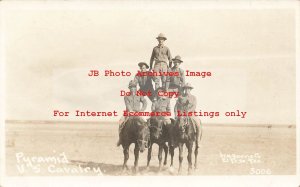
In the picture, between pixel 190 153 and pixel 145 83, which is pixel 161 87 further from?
pixel 190 153

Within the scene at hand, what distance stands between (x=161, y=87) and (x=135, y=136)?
70 centimetres

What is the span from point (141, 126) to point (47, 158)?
49.4 inches

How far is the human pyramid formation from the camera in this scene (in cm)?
638

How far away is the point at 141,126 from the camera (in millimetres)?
6230

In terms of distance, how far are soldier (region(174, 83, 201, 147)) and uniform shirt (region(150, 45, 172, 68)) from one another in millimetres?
418

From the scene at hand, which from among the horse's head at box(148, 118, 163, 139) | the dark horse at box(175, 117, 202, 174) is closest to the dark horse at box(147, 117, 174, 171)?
the horse's head at box(148, 118, 163, 139)

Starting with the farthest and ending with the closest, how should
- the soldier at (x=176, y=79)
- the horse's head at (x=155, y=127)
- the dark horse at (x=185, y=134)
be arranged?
the soldier at (x=176, y=79) → the horse's head at (x=155, y=127) → the dark horse at (x=185, y=134)

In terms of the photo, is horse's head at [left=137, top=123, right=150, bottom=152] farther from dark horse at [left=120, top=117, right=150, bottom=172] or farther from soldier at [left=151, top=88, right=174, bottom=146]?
soldier at [left=151, top=88, right=174, bottom=146]

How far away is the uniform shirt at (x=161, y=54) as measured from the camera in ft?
21.1

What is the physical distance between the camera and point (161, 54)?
21.1ft

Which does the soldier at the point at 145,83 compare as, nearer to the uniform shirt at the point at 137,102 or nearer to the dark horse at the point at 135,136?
the uniform shirt at the point at 137,102

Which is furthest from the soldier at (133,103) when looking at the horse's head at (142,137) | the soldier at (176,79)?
the soldier at (176,79)
